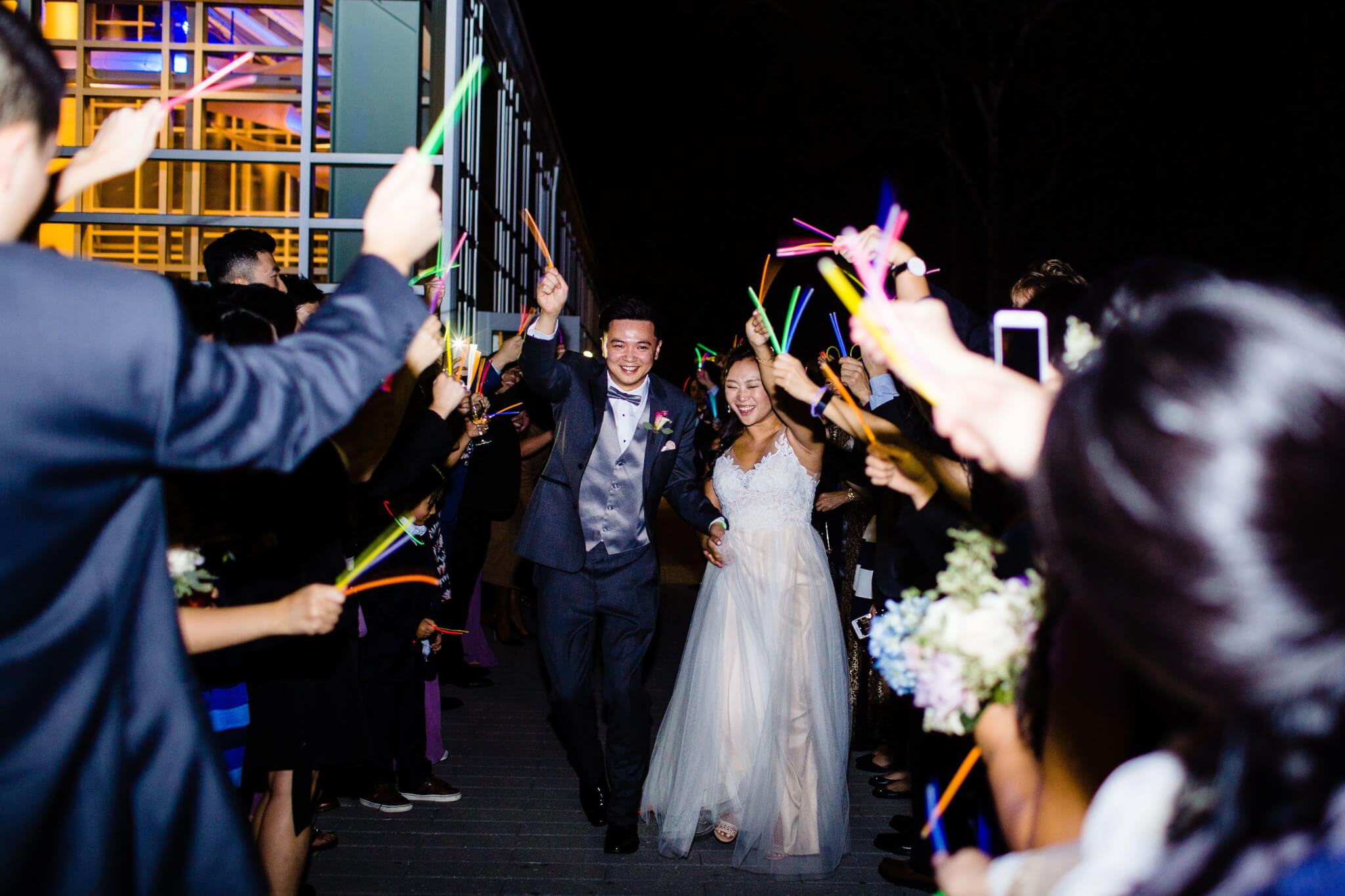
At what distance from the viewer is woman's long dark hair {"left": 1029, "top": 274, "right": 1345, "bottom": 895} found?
2.89ft

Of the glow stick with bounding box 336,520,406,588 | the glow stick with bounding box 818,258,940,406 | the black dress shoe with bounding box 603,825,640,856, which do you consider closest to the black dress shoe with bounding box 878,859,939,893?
the black dress shoe with bounding box 603,825,640,856

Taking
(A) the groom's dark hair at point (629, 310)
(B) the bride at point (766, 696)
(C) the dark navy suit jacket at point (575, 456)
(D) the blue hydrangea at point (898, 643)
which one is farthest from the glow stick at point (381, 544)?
(D) the blue hydrangea at point (898, 643)

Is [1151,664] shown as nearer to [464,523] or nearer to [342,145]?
[464,523]

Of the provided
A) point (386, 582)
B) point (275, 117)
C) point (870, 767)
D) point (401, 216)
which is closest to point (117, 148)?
point (401, 216)

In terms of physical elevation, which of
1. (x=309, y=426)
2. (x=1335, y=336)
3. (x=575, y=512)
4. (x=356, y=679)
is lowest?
(x=356, y=679)

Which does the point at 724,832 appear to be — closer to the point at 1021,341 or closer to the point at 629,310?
the point at 629,310

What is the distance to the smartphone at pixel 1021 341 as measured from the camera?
7.38 ft

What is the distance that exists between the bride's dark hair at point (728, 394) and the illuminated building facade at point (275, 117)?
2.80 metres

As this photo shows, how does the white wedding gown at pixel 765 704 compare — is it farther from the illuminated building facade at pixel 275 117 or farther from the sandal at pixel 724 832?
the illuminated building facade at pixel 275 117

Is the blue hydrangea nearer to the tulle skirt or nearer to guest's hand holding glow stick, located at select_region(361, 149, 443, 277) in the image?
guest's hand holding glow stick, located at select_region(361, 149, 443, 277)

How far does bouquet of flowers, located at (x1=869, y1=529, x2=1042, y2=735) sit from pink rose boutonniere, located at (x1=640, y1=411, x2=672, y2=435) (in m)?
2.63

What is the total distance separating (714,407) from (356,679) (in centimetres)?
734

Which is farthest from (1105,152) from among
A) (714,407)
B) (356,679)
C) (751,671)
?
(356,679)

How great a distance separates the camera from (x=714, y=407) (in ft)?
32.6
